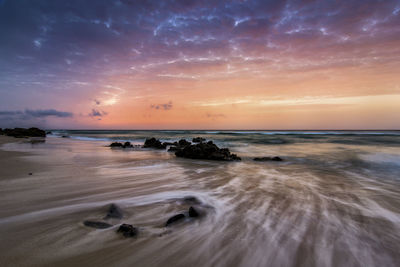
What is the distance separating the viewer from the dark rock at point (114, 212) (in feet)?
9.09

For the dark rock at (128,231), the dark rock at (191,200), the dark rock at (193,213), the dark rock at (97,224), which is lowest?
the dark rock at (191,200)

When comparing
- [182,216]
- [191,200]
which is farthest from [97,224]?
[191,200]

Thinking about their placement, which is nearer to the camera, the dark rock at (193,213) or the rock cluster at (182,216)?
the rock cluster at (182,216)

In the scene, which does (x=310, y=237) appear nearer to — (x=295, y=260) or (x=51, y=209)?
(x=295, y=260)

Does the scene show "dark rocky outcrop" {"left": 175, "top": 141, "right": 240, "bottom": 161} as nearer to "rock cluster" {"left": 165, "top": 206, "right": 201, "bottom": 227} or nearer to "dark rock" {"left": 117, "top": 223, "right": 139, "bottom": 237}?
"rock cluster" {"left": 165, "top": 206, "right": 201, "bottom": 227}

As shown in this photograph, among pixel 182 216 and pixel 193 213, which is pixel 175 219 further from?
pixel 193 213

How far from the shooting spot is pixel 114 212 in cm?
286

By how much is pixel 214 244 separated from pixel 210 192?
1.97m

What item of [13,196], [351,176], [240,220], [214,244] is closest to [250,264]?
[214,244]

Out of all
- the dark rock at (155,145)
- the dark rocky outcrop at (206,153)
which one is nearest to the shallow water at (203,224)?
the dark rocky outcrop at (206,153)

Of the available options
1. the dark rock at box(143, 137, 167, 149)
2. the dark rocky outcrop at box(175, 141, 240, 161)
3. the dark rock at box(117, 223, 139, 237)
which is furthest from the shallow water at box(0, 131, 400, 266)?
the dark rock at box(143, 137, 167, 149)

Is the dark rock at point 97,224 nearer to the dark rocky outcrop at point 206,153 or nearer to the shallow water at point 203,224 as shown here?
the shallow water at point 203,224

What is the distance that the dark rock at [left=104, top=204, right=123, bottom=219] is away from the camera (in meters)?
2.77

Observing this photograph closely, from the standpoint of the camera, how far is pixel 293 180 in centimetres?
542
